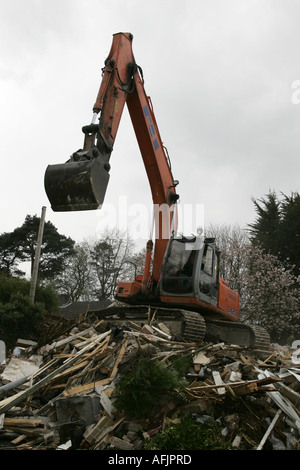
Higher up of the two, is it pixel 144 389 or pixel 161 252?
pixel 161 252

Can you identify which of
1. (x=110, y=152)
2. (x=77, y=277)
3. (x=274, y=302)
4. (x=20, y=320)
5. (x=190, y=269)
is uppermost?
(x=110, y=152)

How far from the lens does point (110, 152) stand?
653 cm

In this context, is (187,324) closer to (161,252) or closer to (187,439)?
(161,252)

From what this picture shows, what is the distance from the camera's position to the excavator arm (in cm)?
551

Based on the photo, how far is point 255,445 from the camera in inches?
161

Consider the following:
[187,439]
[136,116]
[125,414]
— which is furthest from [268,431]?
[136,116]

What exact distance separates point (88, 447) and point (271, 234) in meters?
25.1

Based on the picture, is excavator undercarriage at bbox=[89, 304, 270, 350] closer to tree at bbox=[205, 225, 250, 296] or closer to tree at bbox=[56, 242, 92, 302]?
tree at bbox=[205, 225, 250, 296]

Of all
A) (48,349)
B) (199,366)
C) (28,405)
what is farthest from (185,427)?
(48,349)

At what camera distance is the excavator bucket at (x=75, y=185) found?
5445 mm

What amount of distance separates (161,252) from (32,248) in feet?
80.5

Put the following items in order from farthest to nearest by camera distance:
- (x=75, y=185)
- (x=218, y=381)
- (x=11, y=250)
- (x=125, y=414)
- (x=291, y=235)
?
1. (x=11, y=250)
2. (x=291, y=235)
3. (x=75, y=185)
4. (x=218, y=381)
5. (x=125, y=414)

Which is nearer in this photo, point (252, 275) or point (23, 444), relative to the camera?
point (23, 444)
